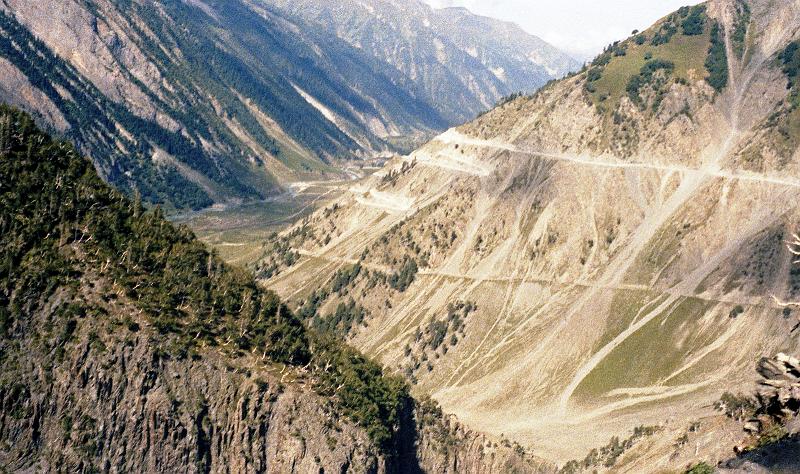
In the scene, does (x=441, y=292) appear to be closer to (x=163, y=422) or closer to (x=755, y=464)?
(x=163, y=422)

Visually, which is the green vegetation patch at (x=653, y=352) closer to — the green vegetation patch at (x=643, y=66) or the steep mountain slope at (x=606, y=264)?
the steep mountain slope at (x=606, y=264)

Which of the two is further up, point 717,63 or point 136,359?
point 136,359

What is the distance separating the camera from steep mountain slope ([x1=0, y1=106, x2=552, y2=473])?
238 ft

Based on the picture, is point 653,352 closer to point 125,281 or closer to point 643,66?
point 643,66

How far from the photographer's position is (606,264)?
160750 millimetres

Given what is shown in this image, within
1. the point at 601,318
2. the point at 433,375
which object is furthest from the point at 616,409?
the point at 433,375

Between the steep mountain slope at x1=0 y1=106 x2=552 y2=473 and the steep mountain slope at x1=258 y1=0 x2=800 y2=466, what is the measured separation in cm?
4129

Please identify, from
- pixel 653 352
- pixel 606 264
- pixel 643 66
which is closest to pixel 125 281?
pixel 653 352

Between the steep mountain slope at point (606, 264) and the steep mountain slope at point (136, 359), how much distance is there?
135 ft

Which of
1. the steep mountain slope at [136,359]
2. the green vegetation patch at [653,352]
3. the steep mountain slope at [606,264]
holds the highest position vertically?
the steep mountain slope at [136,359]

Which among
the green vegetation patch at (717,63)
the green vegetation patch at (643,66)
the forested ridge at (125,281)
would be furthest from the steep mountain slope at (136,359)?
the green vegetation patch at (717,63)

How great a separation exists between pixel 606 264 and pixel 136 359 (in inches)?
4089

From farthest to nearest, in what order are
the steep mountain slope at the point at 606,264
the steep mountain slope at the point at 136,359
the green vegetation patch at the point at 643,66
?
the green vegetation patch at the point at 643,66
the steep mountain slope at the point at 606,264
the steep mountain slope at the point at 136,359

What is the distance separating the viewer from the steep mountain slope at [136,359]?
7269cm
